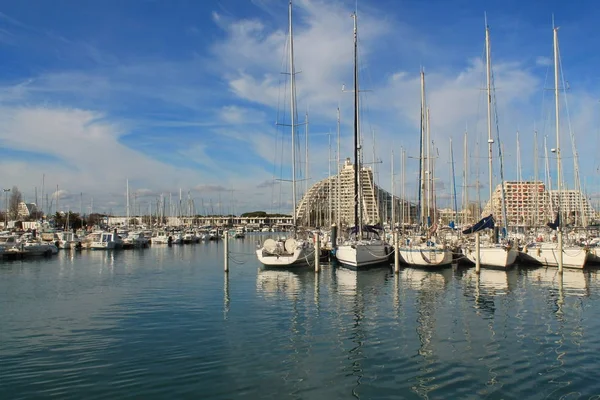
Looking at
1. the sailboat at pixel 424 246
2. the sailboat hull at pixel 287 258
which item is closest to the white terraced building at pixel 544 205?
the sailboat at pixel 424 246

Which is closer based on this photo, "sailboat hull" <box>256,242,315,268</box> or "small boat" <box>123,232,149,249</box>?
"sailboat hull" <box>256,242,315,268</box>

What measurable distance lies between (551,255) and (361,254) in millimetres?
14485

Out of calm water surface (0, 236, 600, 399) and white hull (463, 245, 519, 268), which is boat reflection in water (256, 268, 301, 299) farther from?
white hull (463, 245, 519, 268)

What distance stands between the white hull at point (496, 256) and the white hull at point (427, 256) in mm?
2150

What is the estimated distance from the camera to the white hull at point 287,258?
38.2 meters

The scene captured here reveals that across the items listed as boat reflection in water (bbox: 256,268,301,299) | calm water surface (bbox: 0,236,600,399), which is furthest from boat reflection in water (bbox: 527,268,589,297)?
boat reflection in water (bbox: 256,268,301,299)

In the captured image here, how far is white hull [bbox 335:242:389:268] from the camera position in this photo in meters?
37.8

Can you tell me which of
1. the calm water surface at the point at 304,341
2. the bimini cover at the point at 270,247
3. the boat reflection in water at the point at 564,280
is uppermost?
the bimini cover at the point at 270,247

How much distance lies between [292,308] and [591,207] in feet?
228

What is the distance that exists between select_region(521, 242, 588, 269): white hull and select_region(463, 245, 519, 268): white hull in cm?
196

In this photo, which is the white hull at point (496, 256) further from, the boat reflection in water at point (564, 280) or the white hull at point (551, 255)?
the white hull at point (551, 255)

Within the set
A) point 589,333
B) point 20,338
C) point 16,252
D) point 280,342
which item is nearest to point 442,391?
point 280,342

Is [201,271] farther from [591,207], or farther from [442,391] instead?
[591,207]

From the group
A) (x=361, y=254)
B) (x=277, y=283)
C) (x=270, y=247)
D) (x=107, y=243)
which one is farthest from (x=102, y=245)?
(x=277, y=283)
